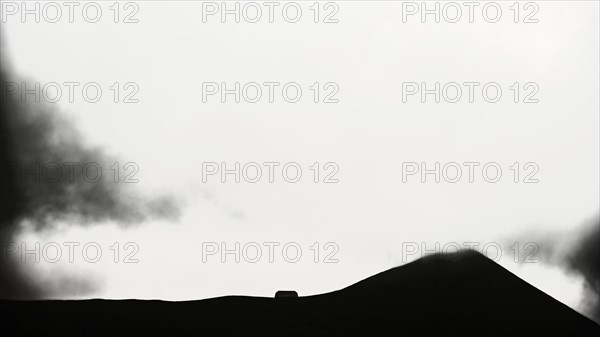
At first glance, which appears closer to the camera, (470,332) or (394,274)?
(470,332)

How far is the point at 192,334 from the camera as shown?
176 feet

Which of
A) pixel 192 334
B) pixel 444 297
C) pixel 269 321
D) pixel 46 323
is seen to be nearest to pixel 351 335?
pixel 269 321

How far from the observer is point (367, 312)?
6450 cm

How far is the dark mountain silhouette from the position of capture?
5603cm

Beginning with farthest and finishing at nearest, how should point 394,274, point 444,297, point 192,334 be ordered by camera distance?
point 394,274
point 444,297
point 192,334

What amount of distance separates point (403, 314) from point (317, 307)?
8.30 meters

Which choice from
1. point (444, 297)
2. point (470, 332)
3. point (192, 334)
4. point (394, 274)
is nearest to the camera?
point (192, 334)

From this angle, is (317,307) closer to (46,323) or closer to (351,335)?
(351,335)

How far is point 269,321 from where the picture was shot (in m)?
60.5

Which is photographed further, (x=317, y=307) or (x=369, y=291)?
(x=369, y=291)

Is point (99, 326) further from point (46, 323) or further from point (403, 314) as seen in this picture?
point (403, 314)

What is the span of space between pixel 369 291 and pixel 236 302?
13.9 metres

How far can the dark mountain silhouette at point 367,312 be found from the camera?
184 ft

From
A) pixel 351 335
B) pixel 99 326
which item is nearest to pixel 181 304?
pixel 99 326
